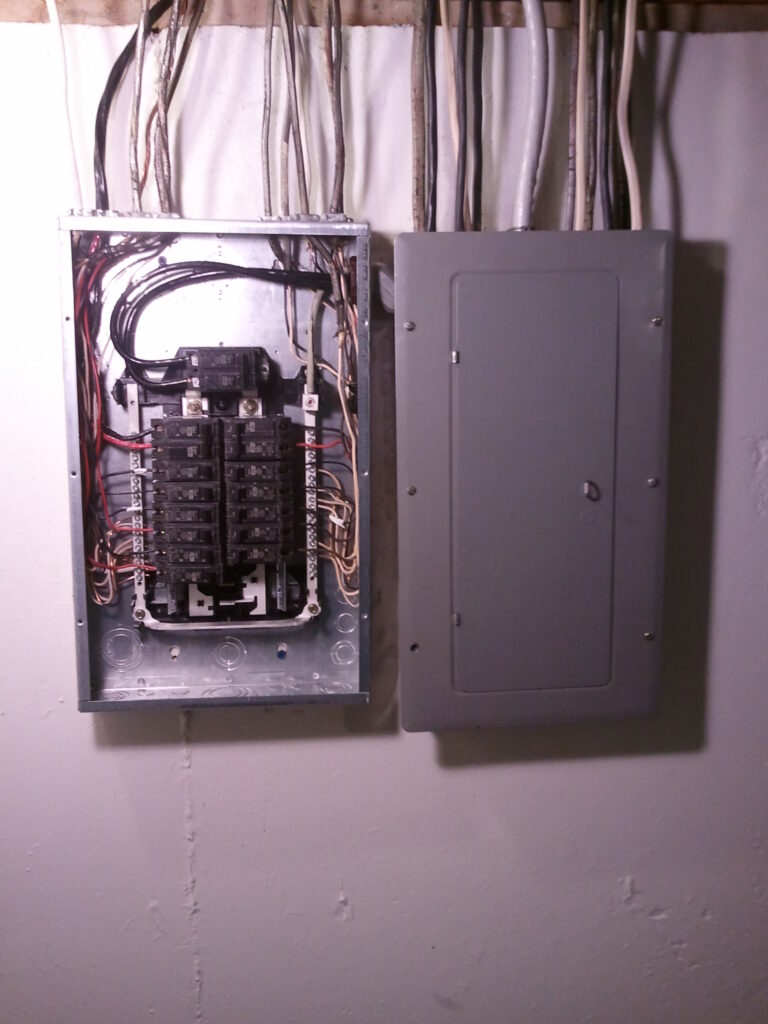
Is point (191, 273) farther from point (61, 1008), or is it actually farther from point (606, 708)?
point (61, 1008)

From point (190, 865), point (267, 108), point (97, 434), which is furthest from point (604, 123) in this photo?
point (190, 865)

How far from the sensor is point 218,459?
84 centimetres

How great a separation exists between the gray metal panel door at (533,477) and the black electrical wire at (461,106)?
0.39ft

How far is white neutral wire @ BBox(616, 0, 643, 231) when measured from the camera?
0.84 m

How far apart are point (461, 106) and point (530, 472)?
48cm

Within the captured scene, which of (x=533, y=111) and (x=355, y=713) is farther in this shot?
(x=355, y=713)

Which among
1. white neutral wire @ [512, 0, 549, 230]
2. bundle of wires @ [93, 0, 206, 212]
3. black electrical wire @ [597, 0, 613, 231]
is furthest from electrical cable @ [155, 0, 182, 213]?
black electrical wire @ [597, 0, 613, 231]

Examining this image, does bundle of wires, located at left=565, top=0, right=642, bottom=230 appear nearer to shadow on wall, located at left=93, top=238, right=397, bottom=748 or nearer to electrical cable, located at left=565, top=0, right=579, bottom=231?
electrical cable, located at left=565, top=0, right=579, bottom=231

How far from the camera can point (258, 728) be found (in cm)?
95

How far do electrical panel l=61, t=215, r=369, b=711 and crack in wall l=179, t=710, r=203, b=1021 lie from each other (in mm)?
100

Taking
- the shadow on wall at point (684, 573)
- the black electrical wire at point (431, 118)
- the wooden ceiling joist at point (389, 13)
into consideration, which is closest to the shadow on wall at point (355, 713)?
the shadow on wall at point (684, 573)

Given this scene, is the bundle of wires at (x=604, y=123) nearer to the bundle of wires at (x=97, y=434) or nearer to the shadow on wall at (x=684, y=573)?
the shadow on wall at (x=684, y=573)

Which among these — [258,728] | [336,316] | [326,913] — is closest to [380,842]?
[326,913]

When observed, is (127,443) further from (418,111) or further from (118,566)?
(418,111)
